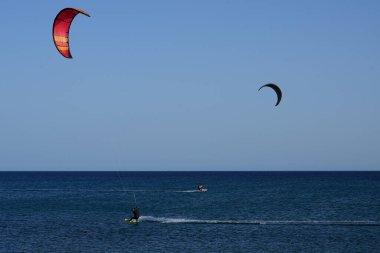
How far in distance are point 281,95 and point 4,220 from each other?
94.8ft

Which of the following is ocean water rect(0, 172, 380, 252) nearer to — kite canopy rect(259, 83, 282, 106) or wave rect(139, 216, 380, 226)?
wave rect(139, 216, 380, 226)

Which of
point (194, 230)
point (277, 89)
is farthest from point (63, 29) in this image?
point (194, 230)

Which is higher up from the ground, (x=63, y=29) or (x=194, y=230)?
(x=63, y=29)

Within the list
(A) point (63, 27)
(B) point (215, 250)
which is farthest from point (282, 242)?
(A) point (63, 27)

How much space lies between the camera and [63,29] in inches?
901

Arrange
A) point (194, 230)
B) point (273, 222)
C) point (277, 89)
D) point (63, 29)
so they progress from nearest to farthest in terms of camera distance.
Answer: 1. point (63, 29)
2. point (277, 89)
3. point (194, 230)
4. point (273, 222)

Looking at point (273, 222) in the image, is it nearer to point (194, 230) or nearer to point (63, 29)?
point (194, 230)

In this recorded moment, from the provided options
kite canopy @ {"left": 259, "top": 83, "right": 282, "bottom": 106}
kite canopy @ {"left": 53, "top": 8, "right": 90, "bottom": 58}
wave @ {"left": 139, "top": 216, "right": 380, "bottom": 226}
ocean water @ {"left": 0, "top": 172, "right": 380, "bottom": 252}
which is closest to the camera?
kite canopy @ {"left": 53, "top": 8, "right": 90, "bottom": 58}

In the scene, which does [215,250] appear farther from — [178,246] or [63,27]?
[63,27]

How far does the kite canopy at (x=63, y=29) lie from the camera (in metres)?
21.9

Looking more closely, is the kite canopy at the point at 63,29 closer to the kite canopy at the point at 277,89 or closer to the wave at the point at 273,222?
the kite canopy at the point at 277,89

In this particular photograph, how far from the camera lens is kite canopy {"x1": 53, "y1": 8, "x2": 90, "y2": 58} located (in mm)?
21875

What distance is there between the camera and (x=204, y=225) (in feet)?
137

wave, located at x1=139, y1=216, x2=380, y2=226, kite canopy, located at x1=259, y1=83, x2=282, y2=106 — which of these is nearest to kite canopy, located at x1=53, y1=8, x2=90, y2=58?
kite canopy, located at x1=259, y1=83, x2=282, y2=106
